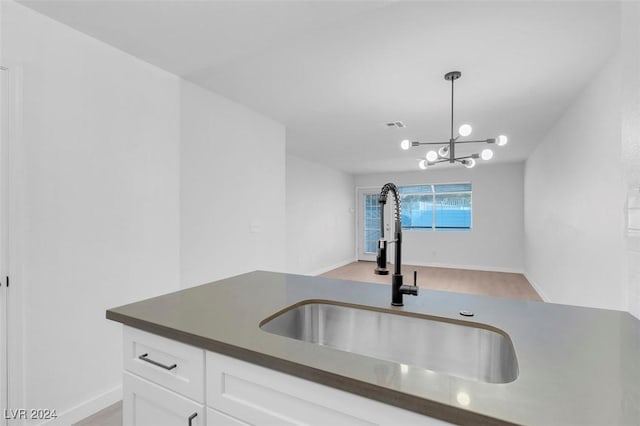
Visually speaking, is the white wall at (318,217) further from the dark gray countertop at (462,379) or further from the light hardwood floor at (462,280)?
the dark gray countertop at (462,379)

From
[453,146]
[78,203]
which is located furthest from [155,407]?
[453,146]

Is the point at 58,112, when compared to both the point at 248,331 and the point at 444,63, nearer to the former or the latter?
the point at 248,331

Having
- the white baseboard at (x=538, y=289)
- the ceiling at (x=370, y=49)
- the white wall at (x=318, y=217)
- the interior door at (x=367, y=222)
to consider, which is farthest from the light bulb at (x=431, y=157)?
the interior door at (x=367, y=222)

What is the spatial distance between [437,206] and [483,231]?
1.19 meters

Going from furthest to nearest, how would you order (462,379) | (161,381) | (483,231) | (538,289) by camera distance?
(483,231)
(538,289)
(161,381)
(462,379)

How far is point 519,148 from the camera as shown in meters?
5.30

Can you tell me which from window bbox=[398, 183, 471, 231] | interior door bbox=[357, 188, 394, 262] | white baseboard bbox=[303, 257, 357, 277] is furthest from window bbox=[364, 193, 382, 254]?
window bbox=[398, 183, 471, 231]

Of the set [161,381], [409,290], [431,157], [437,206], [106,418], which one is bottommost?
[106,418]

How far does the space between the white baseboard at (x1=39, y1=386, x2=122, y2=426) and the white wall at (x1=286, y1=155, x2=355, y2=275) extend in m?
3.57

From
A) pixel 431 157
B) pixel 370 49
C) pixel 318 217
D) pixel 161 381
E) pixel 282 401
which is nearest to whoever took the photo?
pixel 282 401

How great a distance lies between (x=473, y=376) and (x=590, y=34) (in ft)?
7.57

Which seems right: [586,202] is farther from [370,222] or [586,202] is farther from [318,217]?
[370,222]

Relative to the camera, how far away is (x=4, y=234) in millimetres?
1670

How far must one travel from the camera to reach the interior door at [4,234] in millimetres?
1654
